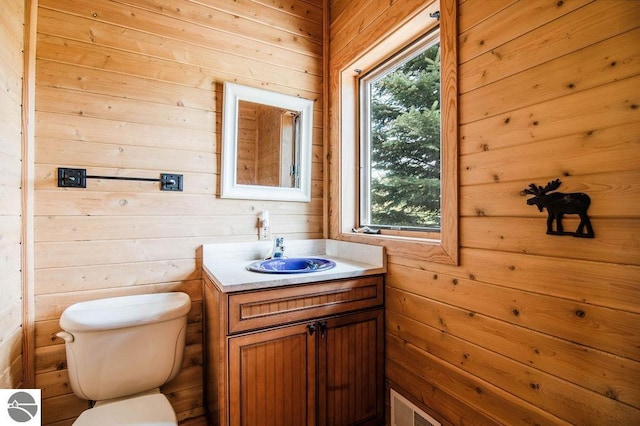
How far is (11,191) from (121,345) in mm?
809

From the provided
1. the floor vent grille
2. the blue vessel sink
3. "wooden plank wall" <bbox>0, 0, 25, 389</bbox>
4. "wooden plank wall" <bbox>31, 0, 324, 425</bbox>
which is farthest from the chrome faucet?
"wooden plank wall" <bbox>0, 0, 25, 389</bbox>

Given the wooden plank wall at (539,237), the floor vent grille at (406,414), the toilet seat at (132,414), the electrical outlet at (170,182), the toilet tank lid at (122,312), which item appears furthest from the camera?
the electrical outlet at (170,182)

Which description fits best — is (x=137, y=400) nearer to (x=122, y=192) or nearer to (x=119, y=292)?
(x=119, y=292)

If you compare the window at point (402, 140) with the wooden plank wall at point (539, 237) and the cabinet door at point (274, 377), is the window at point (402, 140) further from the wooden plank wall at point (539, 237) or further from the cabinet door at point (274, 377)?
the cabinet door at point (274, 377)

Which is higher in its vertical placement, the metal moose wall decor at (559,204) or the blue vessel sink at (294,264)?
the metal moose wall decor at (559,204)

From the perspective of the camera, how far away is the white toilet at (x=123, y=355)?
119 cm

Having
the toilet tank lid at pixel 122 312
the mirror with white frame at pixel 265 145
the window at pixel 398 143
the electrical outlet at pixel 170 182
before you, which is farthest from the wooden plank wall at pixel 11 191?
the window at pixel 398 143

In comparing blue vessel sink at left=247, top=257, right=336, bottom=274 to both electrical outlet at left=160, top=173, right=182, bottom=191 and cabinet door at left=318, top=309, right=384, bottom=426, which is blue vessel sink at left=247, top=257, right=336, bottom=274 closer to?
cabinet door at left=318, top=309, right=384, bottom=426

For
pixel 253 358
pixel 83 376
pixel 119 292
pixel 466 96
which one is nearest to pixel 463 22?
pixel 466 96

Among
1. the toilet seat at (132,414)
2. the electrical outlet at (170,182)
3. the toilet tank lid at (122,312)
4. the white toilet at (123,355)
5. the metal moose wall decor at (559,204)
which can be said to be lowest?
the toilet seat at (132,414)

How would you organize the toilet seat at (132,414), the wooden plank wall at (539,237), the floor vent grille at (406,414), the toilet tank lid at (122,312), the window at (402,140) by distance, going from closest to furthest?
the wooden plank wall at (539,237), the toilet seat at (132,414), the toilet tank lid at (122,312), the floor vent grille at (406,414), the window at (402,140)

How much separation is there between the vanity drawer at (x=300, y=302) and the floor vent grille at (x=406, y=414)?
48 cm

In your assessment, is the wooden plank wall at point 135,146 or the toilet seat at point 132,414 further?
the wooden plank wall at point 135,146

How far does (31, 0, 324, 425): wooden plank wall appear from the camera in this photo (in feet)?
4.66
